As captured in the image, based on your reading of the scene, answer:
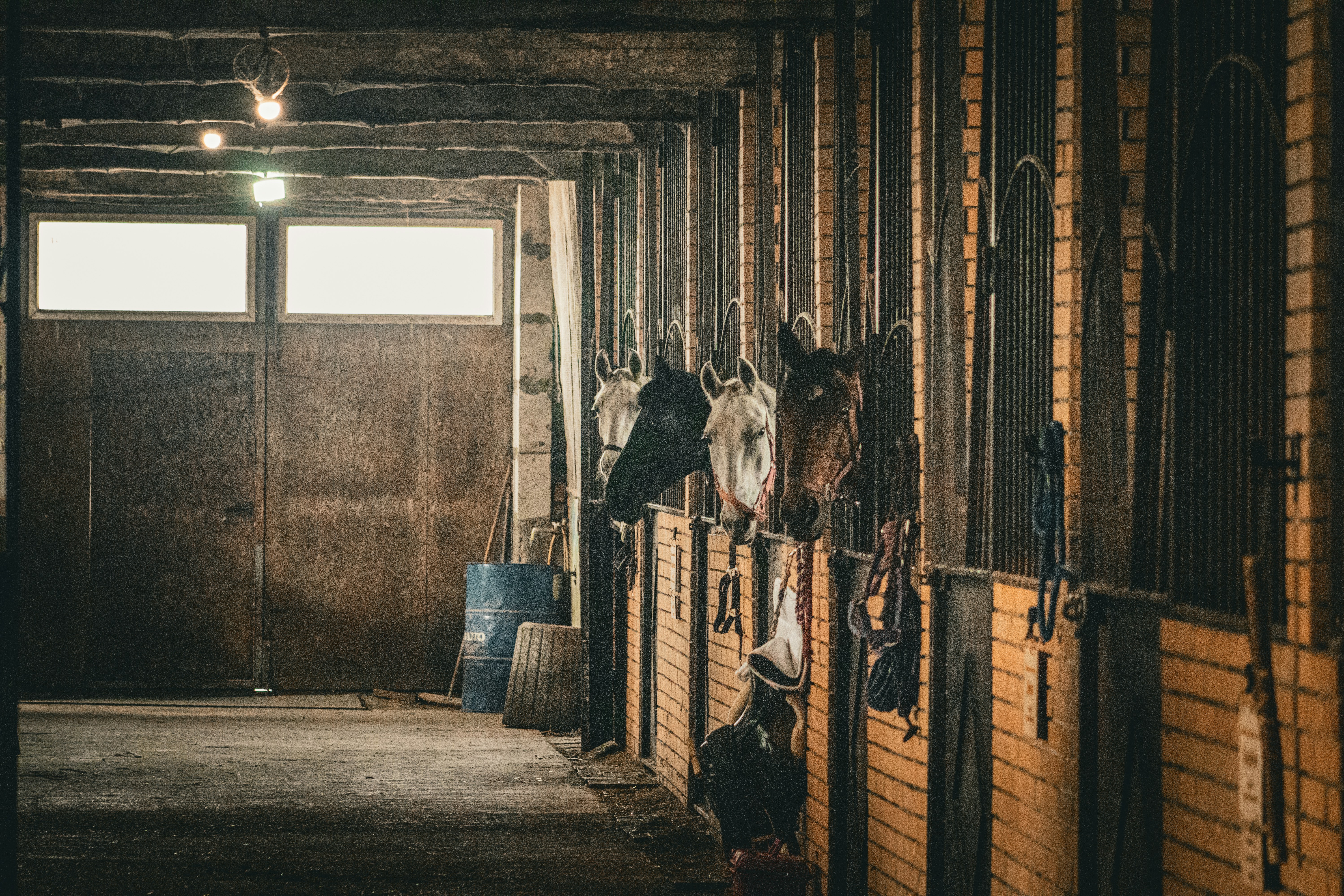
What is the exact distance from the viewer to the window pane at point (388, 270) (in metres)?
13.9

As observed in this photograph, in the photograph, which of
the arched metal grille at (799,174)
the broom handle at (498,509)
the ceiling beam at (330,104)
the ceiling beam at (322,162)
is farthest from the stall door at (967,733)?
the broom handle at (498,509)

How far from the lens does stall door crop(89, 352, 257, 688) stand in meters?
13.7

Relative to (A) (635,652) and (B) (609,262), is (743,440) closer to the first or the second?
(A) (635,652)

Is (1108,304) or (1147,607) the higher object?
(1108,304)

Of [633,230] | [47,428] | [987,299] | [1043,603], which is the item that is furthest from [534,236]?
[1043,603]

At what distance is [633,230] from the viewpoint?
10281mm

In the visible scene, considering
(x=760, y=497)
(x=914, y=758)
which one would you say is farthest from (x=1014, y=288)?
(x=760, y=497)

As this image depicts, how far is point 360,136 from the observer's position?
10398 millimetres

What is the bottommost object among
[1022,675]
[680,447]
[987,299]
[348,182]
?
[1022,675]

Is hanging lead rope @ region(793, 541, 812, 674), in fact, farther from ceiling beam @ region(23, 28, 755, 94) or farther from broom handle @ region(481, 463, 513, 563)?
broom handle @ region(481, 463, 513, 563)

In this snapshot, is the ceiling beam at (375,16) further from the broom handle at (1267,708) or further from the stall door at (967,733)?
the broom handle at (1267,708)

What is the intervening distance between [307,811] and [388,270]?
669 cm

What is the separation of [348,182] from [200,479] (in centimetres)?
291

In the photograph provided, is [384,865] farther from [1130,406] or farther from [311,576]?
[311,576]
